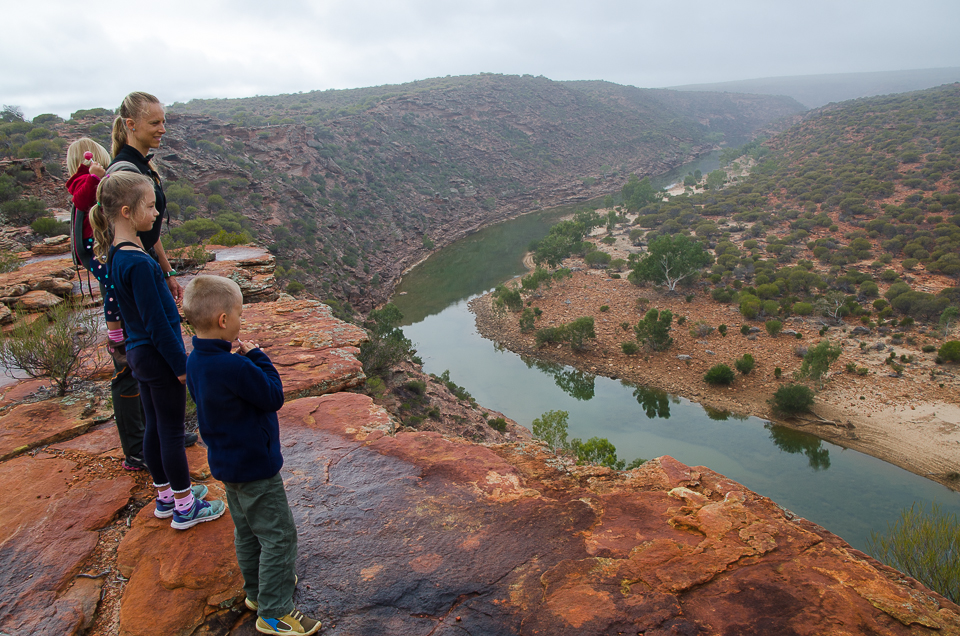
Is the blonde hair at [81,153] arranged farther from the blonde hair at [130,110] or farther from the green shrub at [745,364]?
the green shrub at [745,364]

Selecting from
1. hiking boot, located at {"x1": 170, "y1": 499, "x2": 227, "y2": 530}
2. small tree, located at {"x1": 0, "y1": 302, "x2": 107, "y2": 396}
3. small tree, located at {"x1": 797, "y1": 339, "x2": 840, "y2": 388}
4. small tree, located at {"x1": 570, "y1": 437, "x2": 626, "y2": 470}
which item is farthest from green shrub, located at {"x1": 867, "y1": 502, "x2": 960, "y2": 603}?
small tree, located at {"x1": 797, "y1": 339, "x2": 840, "y2": 388}

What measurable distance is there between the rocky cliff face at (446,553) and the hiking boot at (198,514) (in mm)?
62

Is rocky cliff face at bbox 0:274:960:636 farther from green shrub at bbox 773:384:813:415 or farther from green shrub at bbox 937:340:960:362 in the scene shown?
green shrub at bbox 937:340:960:362

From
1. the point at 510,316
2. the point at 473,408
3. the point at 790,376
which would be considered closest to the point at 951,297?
the point at 790,376

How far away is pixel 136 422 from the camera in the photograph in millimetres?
3273

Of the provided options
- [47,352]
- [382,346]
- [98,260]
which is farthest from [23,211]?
[98,260]

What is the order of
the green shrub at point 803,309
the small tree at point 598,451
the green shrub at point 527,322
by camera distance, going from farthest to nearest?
the green shrub at point 527,322
the green shrub at point 803,309
the small tree at point 598,451

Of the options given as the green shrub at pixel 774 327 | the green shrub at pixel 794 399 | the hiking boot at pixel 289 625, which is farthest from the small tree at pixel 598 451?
the green shrub at pixel 774 327

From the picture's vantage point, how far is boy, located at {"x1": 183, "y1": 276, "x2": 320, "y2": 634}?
2150 millimetres

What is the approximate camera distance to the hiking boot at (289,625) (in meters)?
2.30

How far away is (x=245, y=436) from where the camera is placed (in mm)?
2215

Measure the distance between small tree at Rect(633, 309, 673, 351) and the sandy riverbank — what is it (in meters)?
0.52

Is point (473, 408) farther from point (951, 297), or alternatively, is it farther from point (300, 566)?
point (951, 297)

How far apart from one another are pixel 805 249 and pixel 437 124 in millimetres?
48876
